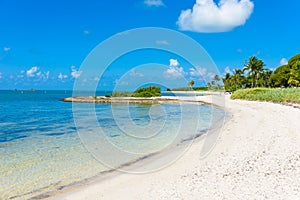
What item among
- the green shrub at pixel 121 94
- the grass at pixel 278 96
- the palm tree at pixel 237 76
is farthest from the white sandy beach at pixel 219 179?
the palm tree at pixel 237 76

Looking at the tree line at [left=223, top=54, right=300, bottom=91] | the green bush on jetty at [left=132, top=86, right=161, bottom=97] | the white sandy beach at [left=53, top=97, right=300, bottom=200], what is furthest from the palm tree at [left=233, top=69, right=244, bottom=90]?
the white sandy beach at [left=53, top=97, right=300, bottom=200]

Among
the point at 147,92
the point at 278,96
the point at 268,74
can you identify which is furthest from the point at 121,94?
the point at 268,74

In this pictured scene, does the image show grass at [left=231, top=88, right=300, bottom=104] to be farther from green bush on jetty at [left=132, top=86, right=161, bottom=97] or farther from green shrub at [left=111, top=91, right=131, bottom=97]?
green shrub at [left=111, top=91, right=131, bottom=97]

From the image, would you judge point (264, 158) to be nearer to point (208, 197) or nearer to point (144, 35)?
point (208, 197)

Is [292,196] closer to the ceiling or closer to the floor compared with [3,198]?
closer to the ceiling

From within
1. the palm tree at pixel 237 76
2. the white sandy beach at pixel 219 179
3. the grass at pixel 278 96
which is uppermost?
the palm tree at pixel 237 76

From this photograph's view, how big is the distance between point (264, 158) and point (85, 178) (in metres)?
5.71

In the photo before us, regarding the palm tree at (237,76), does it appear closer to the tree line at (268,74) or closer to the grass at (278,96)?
the tree line at (268,74)

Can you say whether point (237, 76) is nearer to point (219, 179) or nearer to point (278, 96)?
point (278, 96)

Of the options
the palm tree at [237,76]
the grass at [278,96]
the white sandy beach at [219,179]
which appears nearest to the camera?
the white sandy beach at [219,179]

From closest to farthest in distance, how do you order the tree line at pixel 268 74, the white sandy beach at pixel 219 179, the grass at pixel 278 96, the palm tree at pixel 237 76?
1. the white sandy beach at pixel 219 179
2. the grass at pixel 278 96
3. the tree line at pixel 268 74
4. the palm tree at pixel 237 76

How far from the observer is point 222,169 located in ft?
23.5

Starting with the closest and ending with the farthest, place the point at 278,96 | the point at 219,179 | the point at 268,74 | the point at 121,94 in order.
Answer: the point at 219,179 < the point at 278,96 < the point at 121,94 < the point at 268,74

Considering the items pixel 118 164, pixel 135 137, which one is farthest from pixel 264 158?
pixel 135 137
